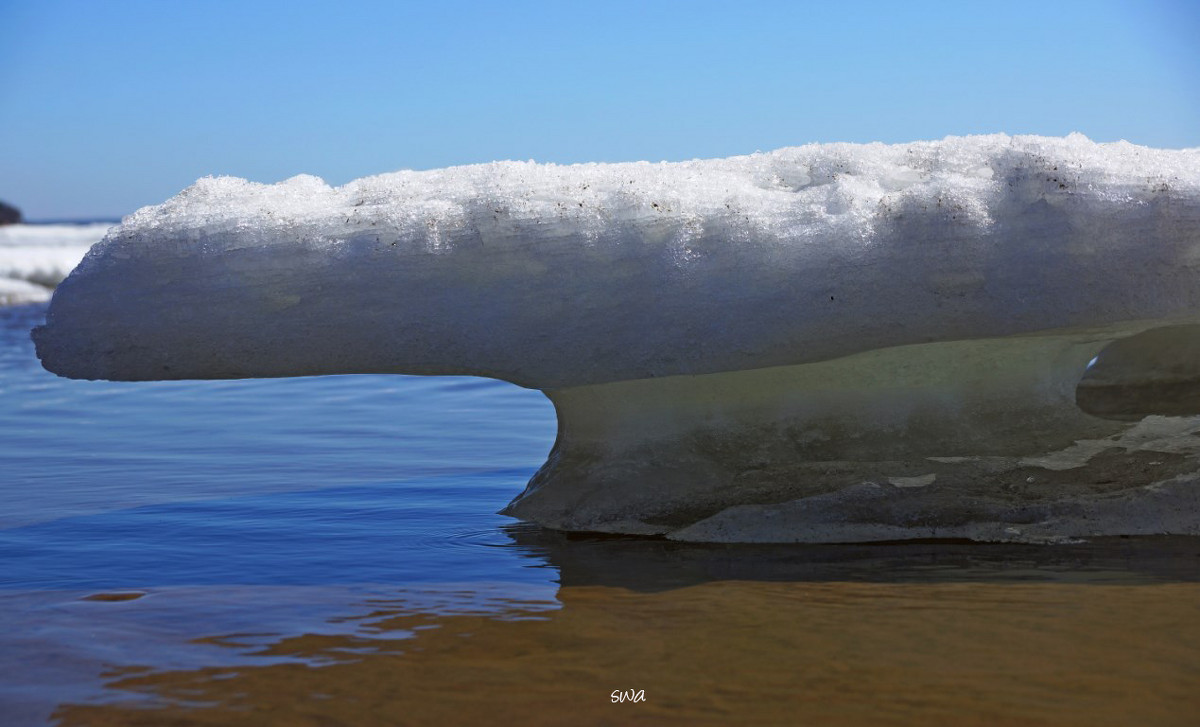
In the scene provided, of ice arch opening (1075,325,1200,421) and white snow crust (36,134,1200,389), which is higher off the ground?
white snow crust (36,134,1200,389)

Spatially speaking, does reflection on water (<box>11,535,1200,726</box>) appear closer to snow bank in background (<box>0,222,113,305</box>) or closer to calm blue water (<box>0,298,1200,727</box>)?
calm blue water (<box>0,298,1200,727</box>)

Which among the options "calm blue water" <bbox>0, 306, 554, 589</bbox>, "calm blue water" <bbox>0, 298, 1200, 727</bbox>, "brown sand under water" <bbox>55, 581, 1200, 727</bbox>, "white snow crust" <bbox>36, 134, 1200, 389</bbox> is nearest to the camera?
"brown sand under water" <bbox>55, 581, 1200, 727</bbox>

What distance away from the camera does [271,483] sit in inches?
195

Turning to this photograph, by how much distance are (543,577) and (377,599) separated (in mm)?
484

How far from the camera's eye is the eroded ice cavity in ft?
10.9

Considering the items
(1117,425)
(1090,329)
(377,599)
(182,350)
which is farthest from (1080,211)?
(182,350)

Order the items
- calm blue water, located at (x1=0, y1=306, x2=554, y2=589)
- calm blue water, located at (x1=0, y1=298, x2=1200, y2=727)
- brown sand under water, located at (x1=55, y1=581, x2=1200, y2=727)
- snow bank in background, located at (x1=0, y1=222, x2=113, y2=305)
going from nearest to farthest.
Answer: brown sand under water, located at (x1=55, y1=581, x2=1200, y2=727), calm blue water, located at (x1=0, y1=298, x2=1200, y2=727), calm blue water, located at (x1=0, y1=306, x2=554, y2=589), snow bank in background, located at (x1=0, y1=222, x2=113, y2=305)

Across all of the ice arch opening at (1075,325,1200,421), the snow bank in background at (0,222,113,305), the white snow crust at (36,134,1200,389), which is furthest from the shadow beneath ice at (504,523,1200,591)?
the snow bank in background at (0,222,113,305)

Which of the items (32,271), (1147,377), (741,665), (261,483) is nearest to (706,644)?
(741,665)

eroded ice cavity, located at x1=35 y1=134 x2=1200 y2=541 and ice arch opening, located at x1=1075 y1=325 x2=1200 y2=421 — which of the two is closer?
eroded ice cavity, located at x1=35 y1=134 x2=1200 y2=541

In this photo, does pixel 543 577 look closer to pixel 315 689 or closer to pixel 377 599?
pixel 377 599

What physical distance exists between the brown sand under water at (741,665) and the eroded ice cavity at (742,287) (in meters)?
0.65

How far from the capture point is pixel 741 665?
2.68 m

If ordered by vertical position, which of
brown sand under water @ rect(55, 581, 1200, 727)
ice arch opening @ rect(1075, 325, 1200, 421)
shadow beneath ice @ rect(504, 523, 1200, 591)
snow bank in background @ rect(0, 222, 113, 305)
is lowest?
brown sand under water @ rect(55, 581, 1200, 727)
